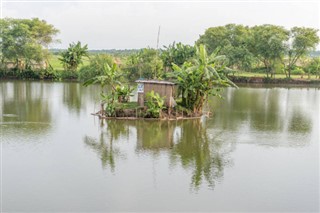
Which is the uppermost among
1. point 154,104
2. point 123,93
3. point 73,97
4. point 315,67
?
point 315,67

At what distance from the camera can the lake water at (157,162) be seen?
11570 millimetres

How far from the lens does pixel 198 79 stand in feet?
74.5

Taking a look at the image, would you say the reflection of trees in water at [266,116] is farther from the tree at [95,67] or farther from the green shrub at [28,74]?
the green shrub at [28,74]

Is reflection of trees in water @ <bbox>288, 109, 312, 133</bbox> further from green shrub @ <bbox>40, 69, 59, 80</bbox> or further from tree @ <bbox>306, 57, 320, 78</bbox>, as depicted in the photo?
green shrub @ <bbox>40, 69, 59, 80</bbox>

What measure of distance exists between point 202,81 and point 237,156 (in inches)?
302

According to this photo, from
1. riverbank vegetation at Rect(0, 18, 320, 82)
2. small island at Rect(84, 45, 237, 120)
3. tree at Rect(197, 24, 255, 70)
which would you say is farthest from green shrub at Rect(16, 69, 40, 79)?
small island at Rect(84, 45, 237, 120)

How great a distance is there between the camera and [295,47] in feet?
158

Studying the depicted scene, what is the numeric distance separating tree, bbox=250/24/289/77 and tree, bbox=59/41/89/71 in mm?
20917

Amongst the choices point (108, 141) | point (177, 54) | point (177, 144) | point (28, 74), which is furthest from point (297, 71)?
point (108, 141)

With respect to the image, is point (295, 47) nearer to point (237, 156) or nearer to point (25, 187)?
point (237, 156)

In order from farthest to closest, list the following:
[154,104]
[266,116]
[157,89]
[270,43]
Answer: [270,43]
[266,116]
[157,89]
[154,104]

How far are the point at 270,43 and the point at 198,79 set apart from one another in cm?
2741

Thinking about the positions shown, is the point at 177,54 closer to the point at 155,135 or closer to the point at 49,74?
the point at 49,74

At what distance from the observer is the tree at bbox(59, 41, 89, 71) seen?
1828 inches
